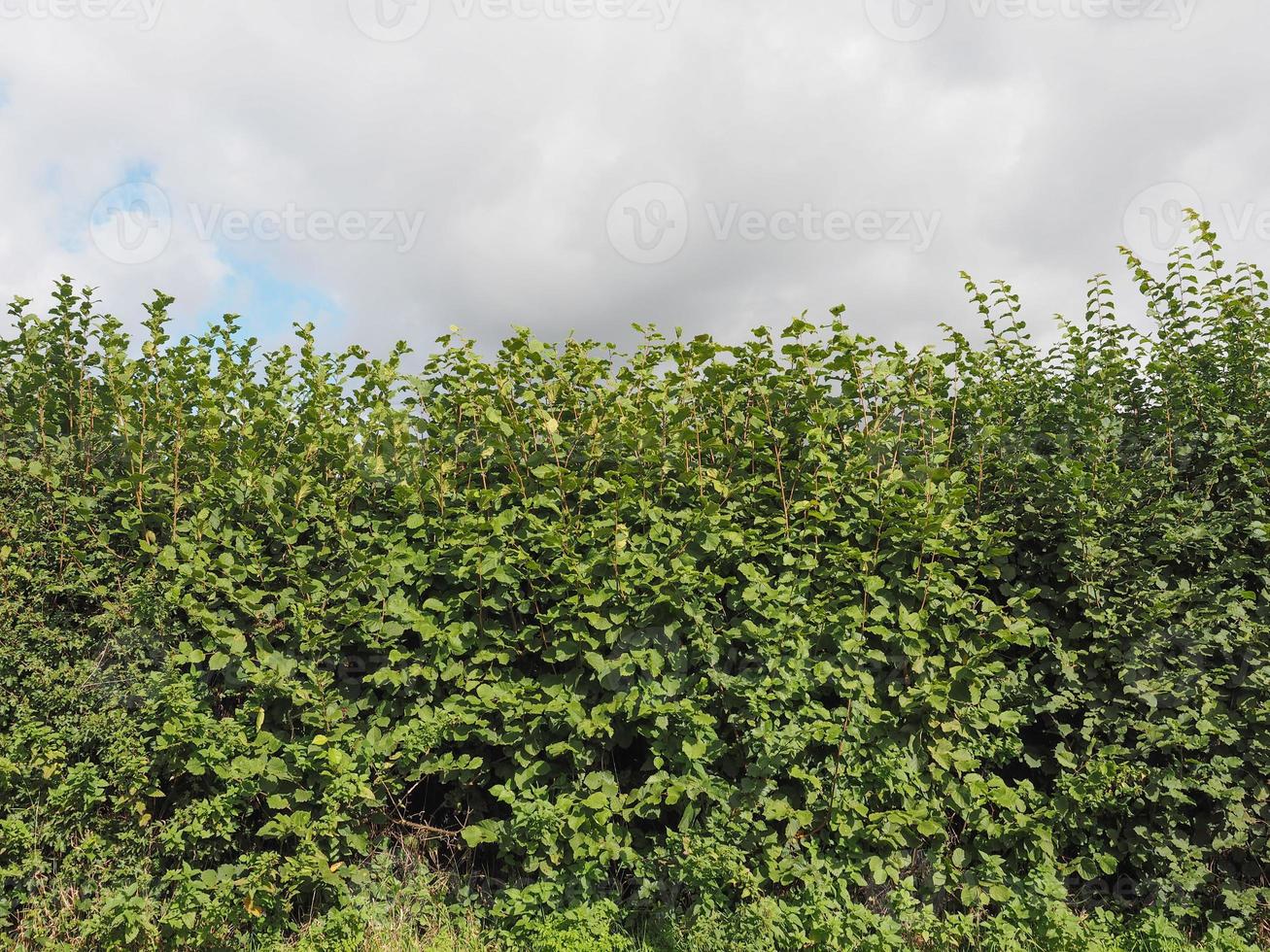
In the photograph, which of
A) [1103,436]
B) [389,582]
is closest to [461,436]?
[389,582]

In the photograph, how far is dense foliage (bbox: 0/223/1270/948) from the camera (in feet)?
11.8

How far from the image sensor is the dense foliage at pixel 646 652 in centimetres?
360

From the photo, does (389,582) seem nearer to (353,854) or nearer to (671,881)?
(353,854)

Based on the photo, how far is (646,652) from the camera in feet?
12.1

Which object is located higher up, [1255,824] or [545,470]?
[545,470]

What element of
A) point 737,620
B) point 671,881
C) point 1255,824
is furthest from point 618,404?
point 1255,824

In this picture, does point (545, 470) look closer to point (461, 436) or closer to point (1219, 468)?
point (461, 436)

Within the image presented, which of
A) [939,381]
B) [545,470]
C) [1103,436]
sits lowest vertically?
[545,470]

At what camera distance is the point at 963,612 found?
12.5ft

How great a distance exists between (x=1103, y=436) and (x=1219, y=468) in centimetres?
66

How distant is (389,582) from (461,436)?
81 centimetres

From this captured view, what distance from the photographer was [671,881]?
12.0 ft

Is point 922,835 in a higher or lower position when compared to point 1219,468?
lower

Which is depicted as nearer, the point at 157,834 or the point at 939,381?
the point at 157,834
